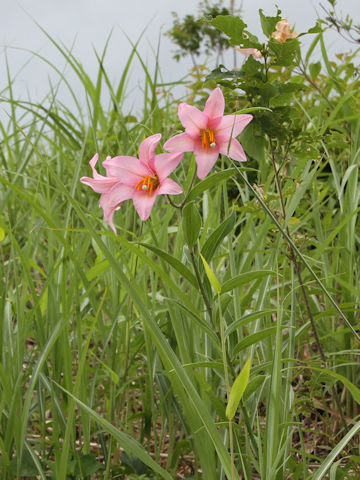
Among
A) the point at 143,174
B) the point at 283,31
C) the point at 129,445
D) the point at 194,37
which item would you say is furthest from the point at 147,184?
the point at 194,37

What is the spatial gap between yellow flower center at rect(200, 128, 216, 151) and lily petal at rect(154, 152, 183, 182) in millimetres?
35

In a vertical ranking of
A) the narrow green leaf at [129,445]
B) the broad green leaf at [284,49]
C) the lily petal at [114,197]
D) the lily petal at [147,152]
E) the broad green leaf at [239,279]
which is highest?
the broad green leaf at [284,49]

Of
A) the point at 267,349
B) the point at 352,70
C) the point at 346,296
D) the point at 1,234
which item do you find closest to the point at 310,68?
the point at 352,70

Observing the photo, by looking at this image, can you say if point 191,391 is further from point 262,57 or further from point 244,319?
point 262,57

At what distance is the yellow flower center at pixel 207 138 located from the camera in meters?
0.80

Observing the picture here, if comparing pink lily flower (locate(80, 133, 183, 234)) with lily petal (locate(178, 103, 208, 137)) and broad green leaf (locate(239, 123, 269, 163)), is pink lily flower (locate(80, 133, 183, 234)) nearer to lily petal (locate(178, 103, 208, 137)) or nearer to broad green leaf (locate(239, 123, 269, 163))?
lily petal (locate(178, 103, 208, 137))

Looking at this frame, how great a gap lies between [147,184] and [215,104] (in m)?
0.13

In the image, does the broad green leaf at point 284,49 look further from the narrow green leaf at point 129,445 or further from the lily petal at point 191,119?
the narrow green leaf at point 129,445

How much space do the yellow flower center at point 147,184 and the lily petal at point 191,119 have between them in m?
0.08

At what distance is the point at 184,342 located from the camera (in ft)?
3.62

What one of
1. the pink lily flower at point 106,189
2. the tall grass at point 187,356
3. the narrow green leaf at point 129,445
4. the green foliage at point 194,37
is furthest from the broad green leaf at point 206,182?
the green foliage at point 194,37

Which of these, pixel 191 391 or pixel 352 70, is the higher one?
pixel 352 70

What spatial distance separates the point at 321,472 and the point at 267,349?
0.42 metres

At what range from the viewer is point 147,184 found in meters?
0.81
